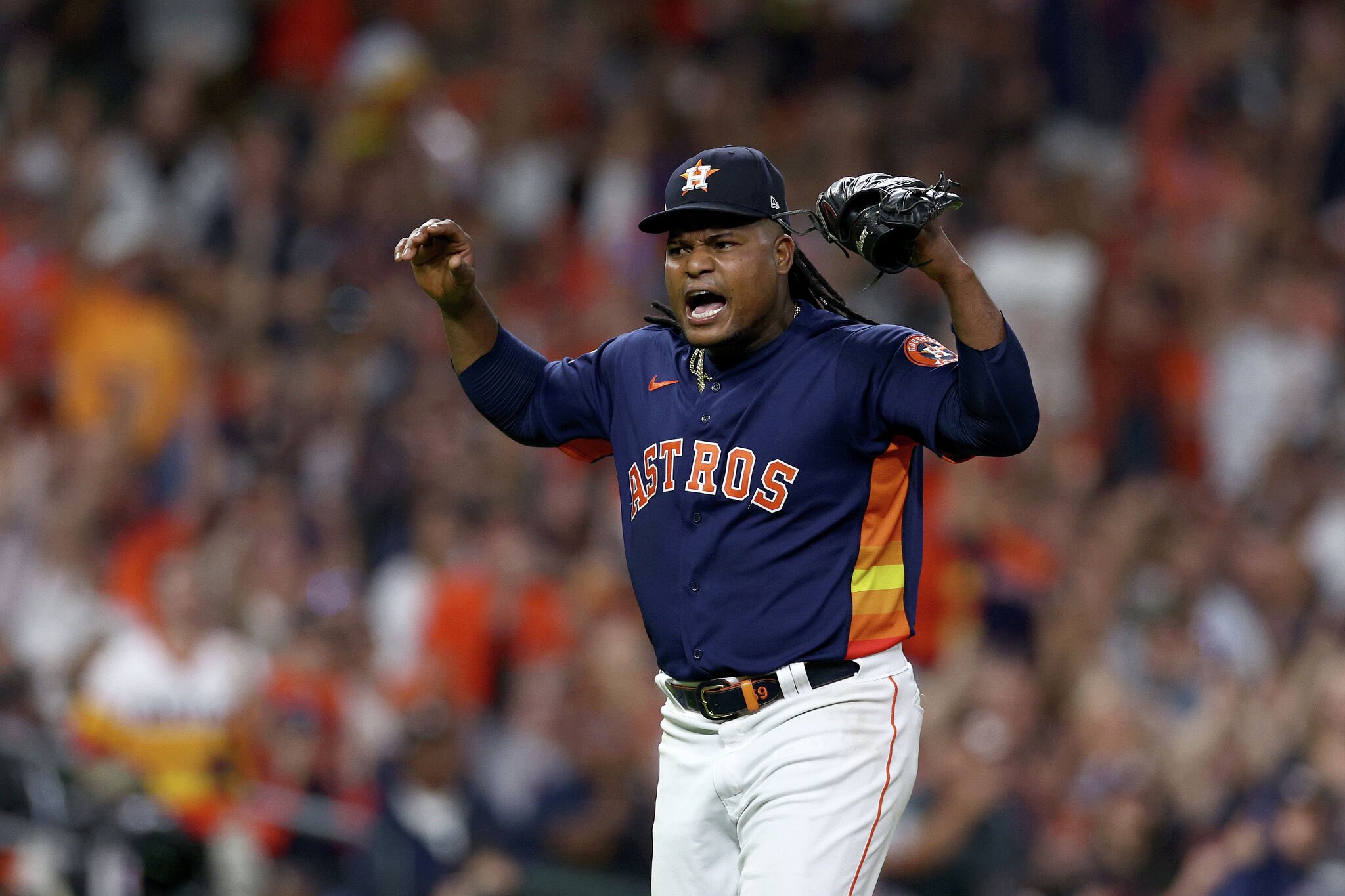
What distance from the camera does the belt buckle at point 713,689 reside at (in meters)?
3.74

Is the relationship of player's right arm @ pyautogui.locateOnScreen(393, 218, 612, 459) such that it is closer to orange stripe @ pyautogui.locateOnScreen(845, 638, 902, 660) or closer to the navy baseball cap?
the navy baseball cap

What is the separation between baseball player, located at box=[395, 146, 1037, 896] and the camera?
3.62 metres

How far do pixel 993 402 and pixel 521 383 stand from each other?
124 cm

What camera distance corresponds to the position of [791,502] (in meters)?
3.73

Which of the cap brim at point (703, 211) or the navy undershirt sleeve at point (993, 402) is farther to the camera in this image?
the cap brim at point (703, 211)

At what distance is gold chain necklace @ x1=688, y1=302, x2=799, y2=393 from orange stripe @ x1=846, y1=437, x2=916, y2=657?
0.42 metres

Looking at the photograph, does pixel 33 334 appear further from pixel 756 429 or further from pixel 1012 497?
pixel 756 429

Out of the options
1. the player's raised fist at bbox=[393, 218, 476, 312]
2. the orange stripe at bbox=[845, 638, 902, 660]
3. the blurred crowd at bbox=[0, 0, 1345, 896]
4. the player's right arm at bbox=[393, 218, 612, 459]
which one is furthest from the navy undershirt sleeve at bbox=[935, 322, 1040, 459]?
the blurred crowd at bbox=[0, 0, 1345, 896]

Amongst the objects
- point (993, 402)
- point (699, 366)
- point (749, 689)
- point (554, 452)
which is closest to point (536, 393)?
point (699, 366)

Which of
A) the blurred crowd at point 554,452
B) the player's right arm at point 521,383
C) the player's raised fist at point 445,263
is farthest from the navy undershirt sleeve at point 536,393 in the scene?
the blurred crowd at point 554,452

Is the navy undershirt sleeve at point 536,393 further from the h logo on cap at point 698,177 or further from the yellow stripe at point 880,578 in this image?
the yellow stripe at point 880,578

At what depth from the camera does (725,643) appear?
373cm

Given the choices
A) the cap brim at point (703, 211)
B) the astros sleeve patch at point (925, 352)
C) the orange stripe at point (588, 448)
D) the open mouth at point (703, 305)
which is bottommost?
the orange stripe at point (588, 448)

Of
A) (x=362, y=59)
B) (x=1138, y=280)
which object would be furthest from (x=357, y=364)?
(x=1138, y=280)
